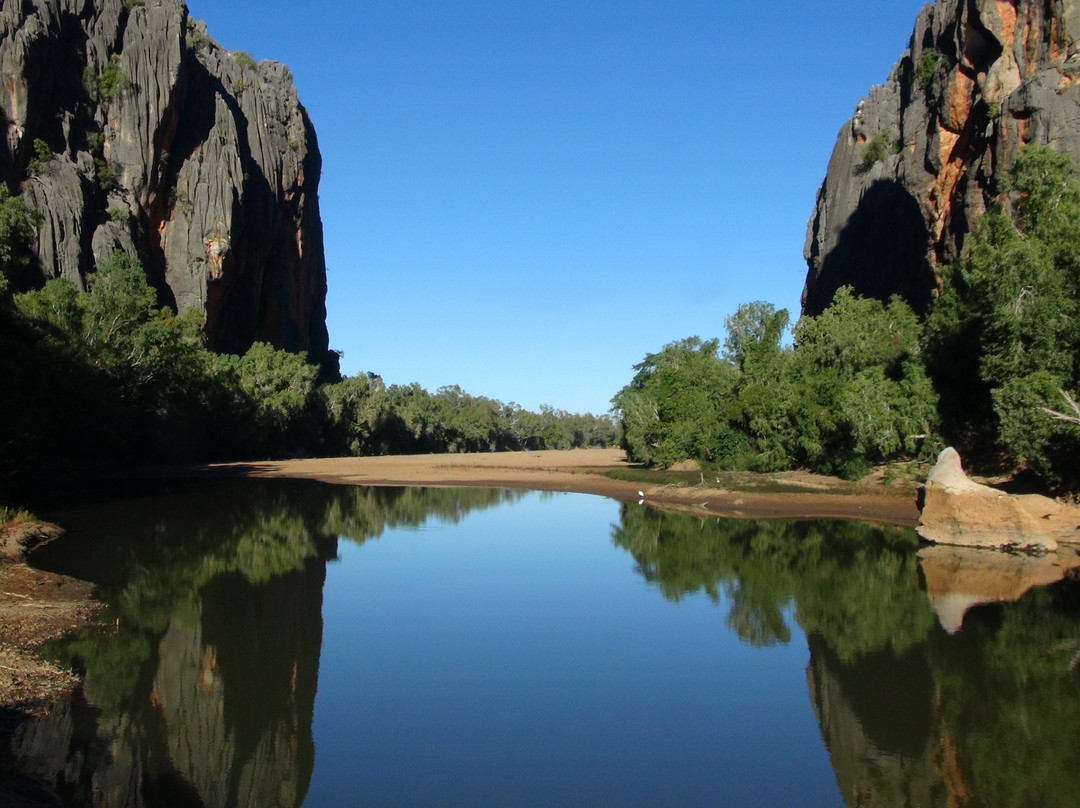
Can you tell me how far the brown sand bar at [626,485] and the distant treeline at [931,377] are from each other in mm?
2021

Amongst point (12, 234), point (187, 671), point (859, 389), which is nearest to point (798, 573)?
point (187, 671)

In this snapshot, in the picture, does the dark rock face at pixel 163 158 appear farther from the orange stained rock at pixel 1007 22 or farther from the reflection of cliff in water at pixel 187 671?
the orange stained rock at pixel 1007 22

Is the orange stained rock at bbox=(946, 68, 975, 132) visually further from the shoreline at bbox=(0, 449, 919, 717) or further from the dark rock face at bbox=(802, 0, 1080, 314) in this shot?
the shoreline at bbox=(0, 449, 919, 717)

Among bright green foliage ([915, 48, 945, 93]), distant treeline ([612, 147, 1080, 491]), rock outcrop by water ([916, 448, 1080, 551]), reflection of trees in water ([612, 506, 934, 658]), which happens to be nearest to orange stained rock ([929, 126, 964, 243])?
distant treeline ([612, 147, 1080, 491])

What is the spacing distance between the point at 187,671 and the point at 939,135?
4632 cm

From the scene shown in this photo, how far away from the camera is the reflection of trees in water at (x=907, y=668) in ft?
31.0

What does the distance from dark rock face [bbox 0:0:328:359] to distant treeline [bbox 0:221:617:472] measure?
17.3 feet

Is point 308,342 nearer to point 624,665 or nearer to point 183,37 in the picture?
point 183,37

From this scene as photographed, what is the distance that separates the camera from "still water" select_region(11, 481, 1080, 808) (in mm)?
9219

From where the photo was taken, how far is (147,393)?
45062 millimetres

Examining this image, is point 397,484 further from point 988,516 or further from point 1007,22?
point 1007,22

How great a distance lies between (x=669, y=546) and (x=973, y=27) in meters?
31.8

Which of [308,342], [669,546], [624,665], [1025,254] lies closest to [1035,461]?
[1025,254]

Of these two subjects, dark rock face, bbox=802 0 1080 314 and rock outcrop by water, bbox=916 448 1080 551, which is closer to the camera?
rock outcrop by water, bbox=916 448 1080 551
